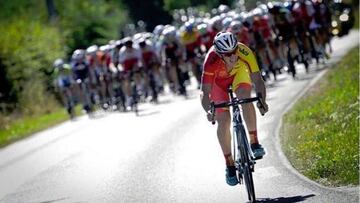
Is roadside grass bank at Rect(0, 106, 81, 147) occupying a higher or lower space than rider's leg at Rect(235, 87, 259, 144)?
lower

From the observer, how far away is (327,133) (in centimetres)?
1454

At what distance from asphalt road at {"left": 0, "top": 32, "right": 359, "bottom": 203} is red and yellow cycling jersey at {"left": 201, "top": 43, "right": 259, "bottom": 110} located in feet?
4.43

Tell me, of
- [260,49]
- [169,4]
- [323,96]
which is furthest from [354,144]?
[169,4]

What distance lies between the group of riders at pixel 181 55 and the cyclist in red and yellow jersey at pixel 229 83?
1356 centimetres

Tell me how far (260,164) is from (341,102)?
3.81 metres

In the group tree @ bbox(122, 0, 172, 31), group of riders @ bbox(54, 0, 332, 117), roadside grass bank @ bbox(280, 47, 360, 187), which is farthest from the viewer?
tree @ bbox(122, 0, 172, 31)

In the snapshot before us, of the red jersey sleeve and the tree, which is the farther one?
the tree

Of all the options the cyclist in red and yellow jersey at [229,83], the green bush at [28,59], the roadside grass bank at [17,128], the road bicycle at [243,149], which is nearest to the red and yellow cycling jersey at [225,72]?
the cyclist in red and yellow jersey at [229,83]

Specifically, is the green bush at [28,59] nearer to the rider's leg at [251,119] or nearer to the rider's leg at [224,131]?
the rider's leg at [224,131]

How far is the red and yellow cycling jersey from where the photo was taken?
11.1 m

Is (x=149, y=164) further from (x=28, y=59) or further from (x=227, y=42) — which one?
(x=28, y=59)

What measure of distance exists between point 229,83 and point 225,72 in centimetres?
16

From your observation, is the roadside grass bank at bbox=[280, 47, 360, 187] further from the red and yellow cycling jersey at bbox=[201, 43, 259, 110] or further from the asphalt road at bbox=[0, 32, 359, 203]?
the red and yellow cycling jersey at bbox=[201, 43, 259, 110]

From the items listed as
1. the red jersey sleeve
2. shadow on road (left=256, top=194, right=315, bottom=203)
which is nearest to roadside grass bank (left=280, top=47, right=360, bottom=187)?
shadow on road (left=256, top=194, right=315, bottom=203)
